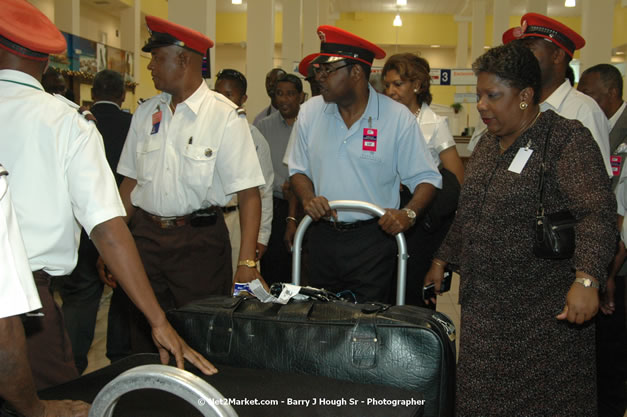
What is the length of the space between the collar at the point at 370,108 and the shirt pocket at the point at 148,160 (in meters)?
0.78

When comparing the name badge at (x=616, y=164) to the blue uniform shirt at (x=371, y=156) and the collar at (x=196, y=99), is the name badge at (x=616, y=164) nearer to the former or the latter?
the blue uniform shirt at (x=371, y=156)

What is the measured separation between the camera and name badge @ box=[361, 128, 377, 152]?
2562 mm

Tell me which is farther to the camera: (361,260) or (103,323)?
(103,323)

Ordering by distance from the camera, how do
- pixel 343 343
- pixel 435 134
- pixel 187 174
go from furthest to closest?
1. pixel 435 134
2. pixel 187 174
3. pixel 343 343

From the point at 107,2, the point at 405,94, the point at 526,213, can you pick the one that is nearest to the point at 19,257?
the point at 526,213

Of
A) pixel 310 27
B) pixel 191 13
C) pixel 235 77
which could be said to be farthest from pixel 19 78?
pixel 310 27

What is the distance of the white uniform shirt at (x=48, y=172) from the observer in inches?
56.9

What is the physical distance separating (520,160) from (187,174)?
1.31 metres

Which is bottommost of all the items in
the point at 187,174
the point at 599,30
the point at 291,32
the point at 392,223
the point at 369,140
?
the point at 392,223

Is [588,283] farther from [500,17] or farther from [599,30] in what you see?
[500,17]

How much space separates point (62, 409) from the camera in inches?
43.6

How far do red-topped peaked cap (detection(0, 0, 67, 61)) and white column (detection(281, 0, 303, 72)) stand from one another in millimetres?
8460

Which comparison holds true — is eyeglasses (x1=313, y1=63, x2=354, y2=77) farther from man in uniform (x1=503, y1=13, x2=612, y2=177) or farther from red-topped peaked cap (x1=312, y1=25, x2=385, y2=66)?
man in uniform (x1=503, y1=13, x2=612, y2=177)

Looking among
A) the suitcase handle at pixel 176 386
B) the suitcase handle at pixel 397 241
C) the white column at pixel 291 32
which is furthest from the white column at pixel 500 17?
the suitcase handle at pixel 176 386
